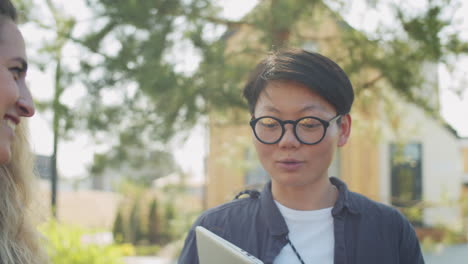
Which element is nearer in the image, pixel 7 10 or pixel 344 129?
pixel 7 10

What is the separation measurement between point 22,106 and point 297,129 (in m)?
0.90

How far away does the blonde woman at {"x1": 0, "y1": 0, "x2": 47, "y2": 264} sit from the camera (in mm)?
1377

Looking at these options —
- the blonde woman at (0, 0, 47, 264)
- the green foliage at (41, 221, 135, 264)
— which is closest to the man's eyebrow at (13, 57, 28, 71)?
the blonde woman at (0, 0, 47, 264)

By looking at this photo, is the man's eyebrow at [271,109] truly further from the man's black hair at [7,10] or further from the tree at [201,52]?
the tree at [201,52]

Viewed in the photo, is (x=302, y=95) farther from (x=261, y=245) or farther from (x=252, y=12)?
(x=252, y=12)

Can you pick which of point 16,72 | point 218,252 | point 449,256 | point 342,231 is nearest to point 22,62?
point 16,72

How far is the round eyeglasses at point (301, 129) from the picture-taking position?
1.70 metres

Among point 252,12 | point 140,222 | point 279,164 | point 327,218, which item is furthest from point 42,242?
point 140,222

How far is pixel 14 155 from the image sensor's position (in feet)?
6.08

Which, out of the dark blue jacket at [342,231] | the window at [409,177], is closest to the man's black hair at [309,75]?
the dark blue jacket at [342,231]

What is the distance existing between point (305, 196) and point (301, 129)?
283 mm

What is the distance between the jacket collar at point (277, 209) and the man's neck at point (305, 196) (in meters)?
0.04

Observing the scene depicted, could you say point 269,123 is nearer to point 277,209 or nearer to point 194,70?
point 277,209

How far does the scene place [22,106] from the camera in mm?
1443
